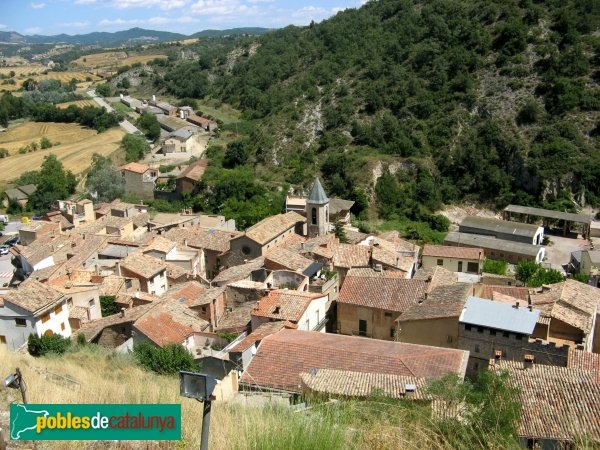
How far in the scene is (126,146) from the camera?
196ft

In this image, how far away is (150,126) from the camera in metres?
67.4

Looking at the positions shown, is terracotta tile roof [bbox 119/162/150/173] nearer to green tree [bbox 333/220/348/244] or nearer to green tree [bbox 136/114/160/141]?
green tree [bbox 136/114/160/141]

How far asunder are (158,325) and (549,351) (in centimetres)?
1252

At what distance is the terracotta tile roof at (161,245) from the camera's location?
27223mm

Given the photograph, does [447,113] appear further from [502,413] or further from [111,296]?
[502,413]

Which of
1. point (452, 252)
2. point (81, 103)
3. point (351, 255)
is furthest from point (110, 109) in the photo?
point (351, 255)

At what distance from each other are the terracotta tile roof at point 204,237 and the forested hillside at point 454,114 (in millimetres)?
15482

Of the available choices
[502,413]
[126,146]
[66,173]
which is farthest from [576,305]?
[126,146]

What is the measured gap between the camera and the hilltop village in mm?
12844

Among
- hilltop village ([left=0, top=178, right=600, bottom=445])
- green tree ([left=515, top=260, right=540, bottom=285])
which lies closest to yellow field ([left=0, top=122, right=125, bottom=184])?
hilltop village ([left=0, top=178, right=600, bottom=445])

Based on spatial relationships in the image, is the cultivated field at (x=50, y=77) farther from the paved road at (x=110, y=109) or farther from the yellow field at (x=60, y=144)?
the yellow field at (x=60, y=144)

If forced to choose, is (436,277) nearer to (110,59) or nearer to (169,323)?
(169,323)

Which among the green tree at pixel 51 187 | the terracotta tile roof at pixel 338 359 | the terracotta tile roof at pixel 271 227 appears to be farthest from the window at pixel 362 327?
the green tree at pixel 51 187

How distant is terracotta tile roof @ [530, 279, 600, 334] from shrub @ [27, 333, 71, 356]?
1579cm
